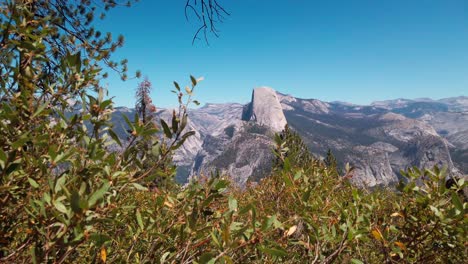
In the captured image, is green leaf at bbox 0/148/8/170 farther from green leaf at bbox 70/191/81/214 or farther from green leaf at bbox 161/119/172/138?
green leaf at bbox 161/119/172/138

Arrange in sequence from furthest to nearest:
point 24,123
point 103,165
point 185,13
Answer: point 185,13
point 24,123
point 103,165

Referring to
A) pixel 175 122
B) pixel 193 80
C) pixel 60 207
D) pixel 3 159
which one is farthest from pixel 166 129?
pixel 3 159

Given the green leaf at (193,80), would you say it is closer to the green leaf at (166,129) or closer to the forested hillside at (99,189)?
the forested hillside at (99,189)

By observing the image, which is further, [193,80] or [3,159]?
[193,80]

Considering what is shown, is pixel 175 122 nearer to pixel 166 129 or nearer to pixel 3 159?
pixel 166 129

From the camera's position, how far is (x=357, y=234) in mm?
2146

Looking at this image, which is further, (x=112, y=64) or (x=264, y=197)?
(x=112, y=64)

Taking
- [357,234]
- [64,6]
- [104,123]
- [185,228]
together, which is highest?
[64,6]

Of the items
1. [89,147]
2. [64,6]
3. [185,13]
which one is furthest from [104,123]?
[64,6]

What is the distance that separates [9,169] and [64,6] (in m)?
7.91

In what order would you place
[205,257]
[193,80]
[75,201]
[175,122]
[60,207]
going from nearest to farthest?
[75,201] < [60,207] < [205,257] < [175,122] < [193,80]

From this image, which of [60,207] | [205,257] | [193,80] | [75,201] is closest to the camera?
[75,201]

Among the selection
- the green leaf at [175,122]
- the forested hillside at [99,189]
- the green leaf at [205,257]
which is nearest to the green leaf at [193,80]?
the forested hillside at [99,189]

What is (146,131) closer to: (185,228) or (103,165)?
(103,165)
